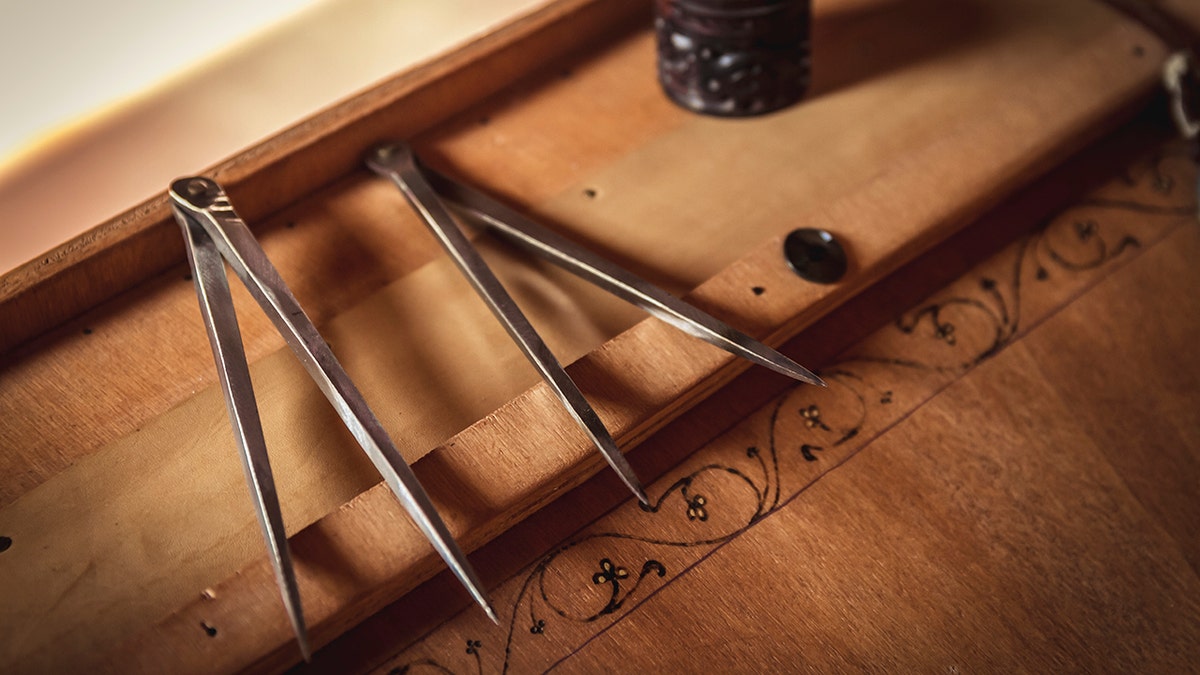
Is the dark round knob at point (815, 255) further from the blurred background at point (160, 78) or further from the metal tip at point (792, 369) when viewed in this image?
the blurred background at point (160, 78)

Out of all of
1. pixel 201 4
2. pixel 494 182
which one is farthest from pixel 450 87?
pixel 201 4

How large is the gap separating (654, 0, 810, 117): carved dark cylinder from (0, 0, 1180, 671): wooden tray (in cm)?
2

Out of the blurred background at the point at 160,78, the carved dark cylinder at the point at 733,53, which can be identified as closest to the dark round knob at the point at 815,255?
the carved dark cylinder at the point at 733,53

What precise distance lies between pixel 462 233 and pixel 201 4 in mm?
499

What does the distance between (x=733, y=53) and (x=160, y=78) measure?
550mm

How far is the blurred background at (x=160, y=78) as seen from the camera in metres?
0.90

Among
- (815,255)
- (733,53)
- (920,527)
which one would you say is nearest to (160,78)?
(733,53)

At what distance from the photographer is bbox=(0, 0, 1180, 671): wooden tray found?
632 mm

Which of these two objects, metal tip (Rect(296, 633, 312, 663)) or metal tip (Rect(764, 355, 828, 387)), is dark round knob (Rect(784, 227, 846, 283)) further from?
metal tip (Rect(296, 633, 312, 663))

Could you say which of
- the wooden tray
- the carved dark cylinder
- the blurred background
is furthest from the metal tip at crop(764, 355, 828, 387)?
the blurred background

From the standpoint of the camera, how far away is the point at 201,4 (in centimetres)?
107

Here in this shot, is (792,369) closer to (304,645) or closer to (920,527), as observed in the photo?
(920,527)

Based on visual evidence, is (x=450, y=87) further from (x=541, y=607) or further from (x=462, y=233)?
(x=541, y=607)

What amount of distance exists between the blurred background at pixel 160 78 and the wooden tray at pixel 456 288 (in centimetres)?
15
